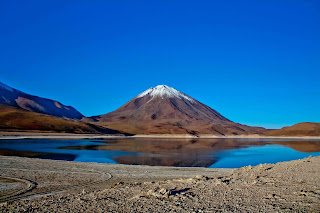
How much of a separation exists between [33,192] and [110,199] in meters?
5.08

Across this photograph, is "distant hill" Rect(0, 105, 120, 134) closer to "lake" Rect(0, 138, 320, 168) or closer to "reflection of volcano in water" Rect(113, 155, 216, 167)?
"lake" Rect(0, 138, 320, 168)

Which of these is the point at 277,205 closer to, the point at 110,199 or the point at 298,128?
the point at 110,199

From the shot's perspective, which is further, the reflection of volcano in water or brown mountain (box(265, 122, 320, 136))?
brown mountain (box(265, 122, 320, 136))

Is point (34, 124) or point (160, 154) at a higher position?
point (34, 124)

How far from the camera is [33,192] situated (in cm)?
1158

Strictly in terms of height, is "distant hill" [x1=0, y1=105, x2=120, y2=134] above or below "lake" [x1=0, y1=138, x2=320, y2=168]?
above

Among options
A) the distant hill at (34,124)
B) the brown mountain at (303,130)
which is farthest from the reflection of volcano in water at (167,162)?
the brown mountain at (303,130)

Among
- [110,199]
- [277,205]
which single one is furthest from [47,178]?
[277,205]

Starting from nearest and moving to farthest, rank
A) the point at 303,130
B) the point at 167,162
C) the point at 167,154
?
1. the point at 167,162
2. the point at 167,154
3. the point at 303,130

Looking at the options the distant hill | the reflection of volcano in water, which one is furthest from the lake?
the distant hill

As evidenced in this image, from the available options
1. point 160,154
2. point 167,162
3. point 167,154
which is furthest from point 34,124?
point 167,162

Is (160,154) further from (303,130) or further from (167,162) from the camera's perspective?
(303,130)

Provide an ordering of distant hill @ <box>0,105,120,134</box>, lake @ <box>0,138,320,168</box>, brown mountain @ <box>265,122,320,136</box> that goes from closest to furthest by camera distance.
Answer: lake @ <box>0,138,320,168</box> → distant hill @ <box>0,105,120,134</box> → brown mountain @ <box>265,122,320,136</box>

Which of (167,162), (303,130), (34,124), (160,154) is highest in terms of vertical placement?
(303,130)
